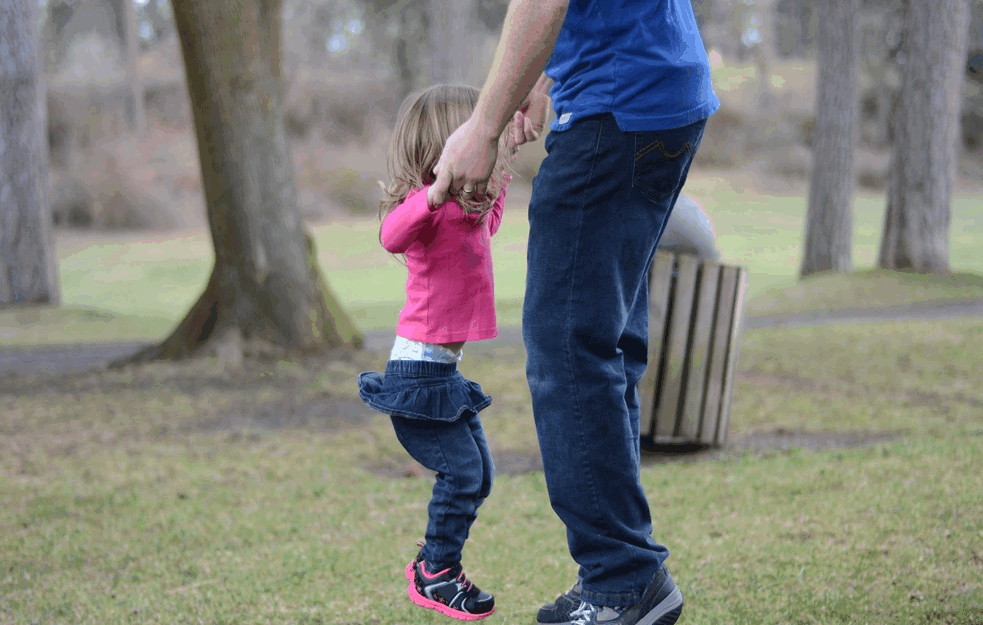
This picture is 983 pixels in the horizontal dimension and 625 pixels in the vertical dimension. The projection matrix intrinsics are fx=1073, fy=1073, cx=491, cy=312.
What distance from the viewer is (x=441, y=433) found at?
3.11 metres

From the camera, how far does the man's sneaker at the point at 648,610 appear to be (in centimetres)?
265

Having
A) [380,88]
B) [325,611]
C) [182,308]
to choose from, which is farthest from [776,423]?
[380,88]

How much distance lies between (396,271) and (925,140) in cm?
1342

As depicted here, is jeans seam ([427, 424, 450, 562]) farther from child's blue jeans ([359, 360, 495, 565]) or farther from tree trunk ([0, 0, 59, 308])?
tree trunk ([0, 0, 59, 308])

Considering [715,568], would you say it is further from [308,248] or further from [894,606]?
[308,248]

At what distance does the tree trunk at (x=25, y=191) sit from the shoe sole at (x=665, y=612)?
13207 millimetres

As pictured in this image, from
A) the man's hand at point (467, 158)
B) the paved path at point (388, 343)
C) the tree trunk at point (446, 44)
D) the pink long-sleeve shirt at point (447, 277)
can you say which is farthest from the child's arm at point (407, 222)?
the tree trunk at point (446, 44)

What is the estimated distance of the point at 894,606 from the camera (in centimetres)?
308

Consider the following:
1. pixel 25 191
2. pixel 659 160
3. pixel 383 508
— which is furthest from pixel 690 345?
pixel 25 191

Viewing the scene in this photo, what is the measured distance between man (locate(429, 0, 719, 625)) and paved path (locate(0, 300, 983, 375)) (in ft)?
23.5

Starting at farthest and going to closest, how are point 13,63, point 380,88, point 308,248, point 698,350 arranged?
point 380,88 → point 13,63 → point 308,248 → point 698,350

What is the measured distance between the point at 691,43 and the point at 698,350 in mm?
3067

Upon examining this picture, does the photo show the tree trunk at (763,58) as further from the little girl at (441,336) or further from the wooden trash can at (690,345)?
the little girl at (441,336)

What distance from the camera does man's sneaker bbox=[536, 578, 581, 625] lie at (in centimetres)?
282
